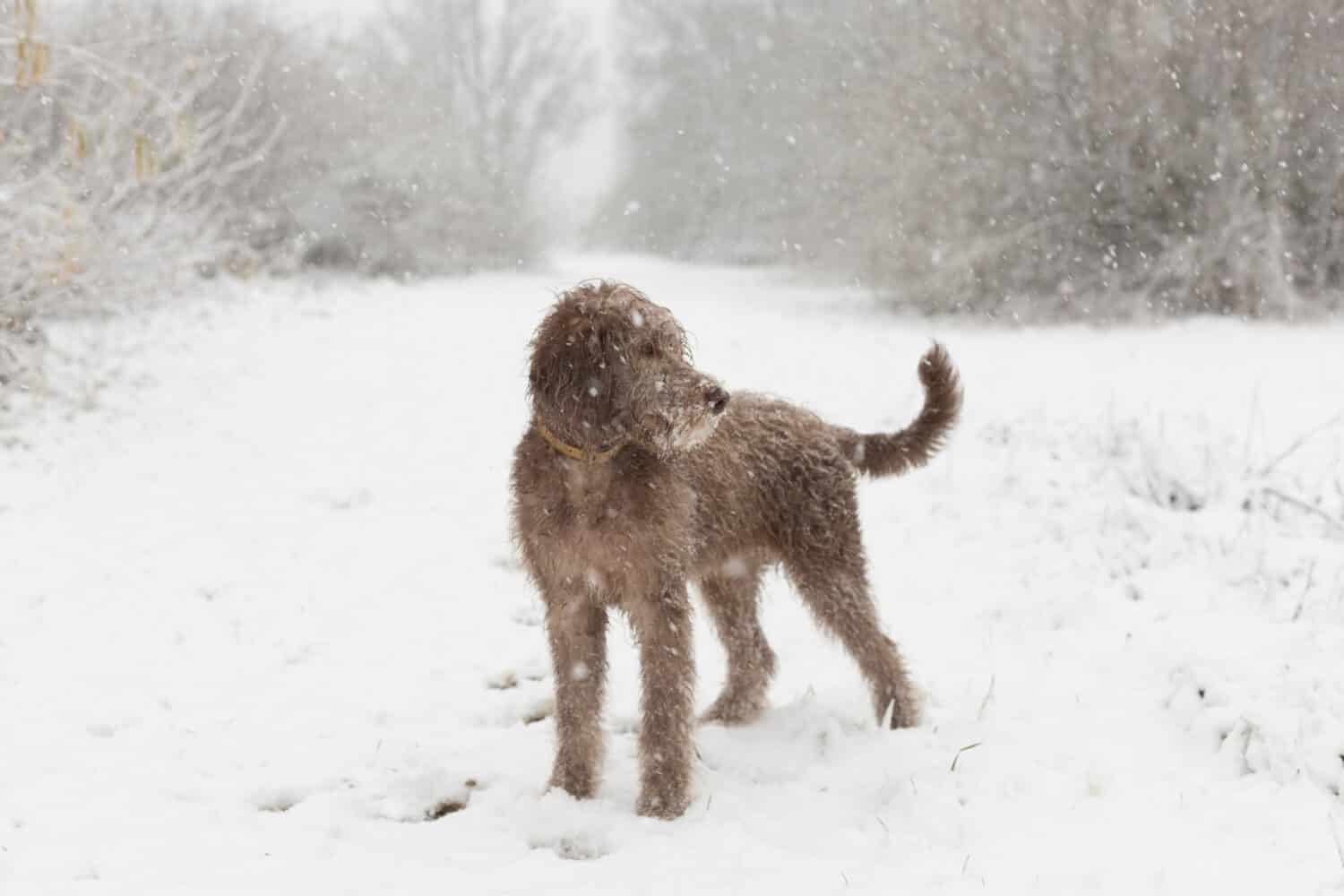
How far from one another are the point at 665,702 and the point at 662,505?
2.48ft

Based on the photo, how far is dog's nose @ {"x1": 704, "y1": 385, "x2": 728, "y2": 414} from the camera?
335cm

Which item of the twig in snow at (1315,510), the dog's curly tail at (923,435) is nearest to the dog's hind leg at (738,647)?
the dog's curly tail at (923,435)

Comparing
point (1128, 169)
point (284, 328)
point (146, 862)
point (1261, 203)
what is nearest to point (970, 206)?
point (1128, 169)

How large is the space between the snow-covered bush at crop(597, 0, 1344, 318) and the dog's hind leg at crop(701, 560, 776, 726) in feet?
37.7

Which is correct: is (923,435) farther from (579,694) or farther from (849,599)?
(579,694)

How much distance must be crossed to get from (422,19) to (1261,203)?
32120mm

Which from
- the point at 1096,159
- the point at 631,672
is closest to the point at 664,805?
the point at 631,672

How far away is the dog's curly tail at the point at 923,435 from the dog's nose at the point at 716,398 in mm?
1103

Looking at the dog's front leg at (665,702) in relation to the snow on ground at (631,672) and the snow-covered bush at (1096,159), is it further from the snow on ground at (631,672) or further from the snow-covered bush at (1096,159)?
the snow-covered bush at (1096,159)

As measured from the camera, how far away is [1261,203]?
13.8 m

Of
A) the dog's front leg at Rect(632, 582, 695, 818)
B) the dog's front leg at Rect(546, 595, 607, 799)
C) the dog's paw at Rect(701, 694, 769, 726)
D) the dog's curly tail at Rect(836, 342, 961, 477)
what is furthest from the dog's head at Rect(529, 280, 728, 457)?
the dog's paw at Rect(701, 694, 769, 726)

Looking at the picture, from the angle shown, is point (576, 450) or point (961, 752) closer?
point (576, 450)

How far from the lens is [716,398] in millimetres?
3359

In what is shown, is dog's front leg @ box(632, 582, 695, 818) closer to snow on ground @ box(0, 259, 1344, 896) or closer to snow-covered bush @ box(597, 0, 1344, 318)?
snow on ground @ box(0, 259, 1344, 896)
